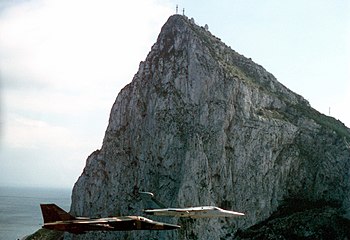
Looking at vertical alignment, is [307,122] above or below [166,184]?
above

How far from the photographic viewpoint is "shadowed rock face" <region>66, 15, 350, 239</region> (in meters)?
92.6

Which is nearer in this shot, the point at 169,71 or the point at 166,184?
the point at 166,184

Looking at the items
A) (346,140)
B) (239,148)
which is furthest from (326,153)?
(239,148)

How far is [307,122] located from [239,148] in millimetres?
21423

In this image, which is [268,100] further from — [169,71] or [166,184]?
[166,184]

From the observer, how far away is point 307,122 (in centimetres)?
10650

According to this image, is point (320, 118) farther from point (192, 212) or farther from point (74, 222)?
point (74, 222)

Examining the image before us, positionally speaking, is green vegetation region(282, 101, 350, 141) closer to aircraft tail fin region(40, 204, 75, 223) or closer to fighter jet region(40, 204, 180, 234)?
fighter jet region(40, 204, 180, 234)

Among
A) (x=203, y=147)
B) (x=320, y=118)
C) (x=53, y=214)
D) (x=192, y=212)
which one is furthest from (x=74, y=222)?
(x=320, y=118)

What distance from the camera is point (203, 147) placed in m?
93.6

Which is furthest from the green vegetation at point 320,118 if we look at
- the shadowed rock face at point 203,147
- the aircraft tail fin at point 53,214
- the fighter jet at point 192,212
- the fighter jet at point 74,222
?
the aircraft tail fin at point 53,214

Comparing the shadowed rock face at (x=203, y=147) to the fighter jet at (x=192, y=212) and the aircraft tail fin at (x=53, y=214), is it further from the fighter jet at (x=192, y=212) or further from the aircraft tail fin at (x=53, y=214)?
the aircraft tail fin at (x=53, y=214)

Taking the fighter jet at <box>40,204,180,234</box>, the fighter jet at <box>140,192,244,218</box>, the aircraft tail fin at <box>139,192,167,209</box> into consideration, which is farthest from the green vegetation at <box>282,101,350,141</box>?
the fighter jet at <box>40,204,180,234</box>

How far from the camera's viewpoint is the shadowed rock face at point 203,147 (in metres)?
92.6
